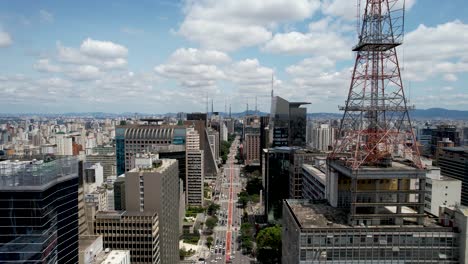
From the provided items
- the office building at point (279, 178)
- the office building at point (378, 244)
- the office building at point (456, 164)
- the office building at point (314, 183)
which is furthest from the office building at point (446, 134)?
the office building at point (378, 244)

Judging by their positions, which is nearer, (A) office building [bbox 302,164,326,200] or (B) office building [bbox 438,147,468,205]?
(A) office building [bbox 302,164,326,200]

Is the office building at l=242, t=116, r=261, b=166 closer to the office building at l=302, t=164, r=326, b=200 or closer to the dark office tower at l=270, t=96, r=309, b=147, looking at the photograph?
the dark office tower at l=270, t=96, r=309, b=147

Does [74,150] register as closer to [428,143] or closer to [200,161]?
[200,161]

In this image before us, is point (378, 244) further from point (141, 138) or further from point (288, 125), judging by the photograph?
point (141, 138)

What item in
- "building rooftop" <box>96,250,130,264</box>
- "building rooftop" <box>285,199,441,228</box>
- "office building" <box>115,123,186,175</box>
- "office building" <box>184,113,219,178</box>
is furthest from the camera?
"office building" <box>184,113,219,178</box>

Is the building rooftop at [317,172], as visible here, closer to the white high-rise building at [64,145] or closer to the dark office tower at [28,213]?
the dark office tower at [28,213]

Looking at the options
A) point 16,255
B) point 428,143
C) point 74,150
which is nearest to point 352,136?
point 16,255

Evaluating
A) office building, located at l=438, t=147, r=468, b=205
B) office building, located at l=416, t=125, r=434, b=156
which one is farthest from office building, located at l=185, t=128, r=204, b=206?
office building, located at l=416, t=125, r=434, b=156
